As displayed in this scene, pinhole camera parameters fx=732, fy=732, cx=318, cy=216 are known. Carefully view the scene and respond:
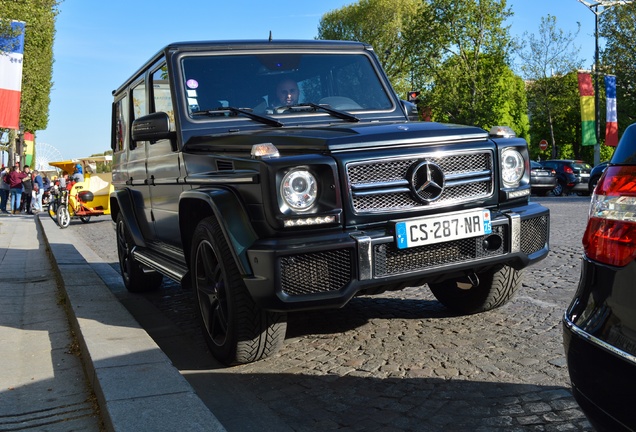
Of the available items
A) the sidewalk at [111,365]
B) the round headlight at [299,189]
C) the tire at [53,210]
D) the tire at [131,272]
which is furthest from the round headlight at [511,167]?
the tire at [53,210]

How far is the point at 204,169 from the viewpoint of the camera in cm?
456

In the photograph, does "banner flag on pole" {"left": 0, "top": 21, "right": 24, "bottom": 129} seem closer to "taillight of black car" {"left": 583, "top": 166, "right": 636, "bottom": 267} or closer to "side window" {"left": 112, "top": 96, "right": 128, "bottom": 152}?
"side window" {"left": 112, "top": 96, "right": 128, "bottom": 152}

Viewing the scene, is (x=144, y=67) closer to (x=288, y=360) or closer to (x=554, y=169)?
(x=288, y=360)

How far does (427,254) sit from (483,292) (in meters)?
1.22

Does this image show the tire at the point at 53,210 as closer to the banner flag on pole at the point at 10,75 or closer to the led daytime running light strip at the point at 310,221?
the banner flag on pole at the point at 10,75

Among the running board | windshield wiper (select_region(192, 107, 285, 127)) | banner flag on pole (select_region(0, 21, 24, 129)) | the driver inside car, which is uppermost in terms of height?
banner flag on pole (select_region(0, 21, 24, 129))

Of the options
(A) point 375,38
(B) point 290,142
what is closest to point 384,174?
(B) point 290,142

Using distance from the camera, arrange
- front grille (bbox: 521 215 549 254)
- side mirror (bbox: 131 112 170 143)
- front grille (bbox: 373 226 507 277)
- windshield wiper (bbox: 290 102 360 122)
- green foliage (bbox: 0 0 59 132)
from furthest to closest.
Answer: green foliage (bbox: 0 0 59 132)
windshield wiper (bbox: 290 102 360 122)
side mirror (bbox: 131 112 170 143)
front grille (bbox: 521 215 549 254)
front grille (bbox: 373 226 507 277)

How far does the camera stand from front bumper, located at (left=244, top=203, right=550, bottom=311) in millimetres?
3654

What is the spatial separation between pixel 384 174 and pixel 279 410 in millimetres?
1361

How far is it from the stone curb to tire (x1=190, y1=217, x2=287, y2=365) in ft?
1.21

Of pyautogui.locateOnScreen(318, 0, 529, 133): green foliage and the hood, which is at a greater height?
pyautogui.locateOnScreen(318, 0, 529, 133): green foliage

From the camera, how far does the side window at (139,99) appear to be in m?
6.30

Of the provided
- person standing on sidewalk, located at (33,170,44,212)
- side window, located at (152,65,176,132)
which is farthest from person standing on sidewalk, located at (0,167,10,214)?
side window, located at (152,65,176,132)
